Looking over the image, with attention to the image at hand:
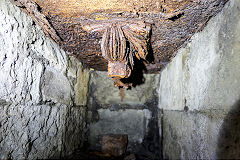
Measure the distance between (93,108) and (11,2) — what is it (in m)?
1.30

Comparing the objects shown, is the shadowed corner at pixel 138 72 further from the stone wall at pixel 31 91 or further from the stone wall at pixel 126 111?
the stone wall at pixel 31 91

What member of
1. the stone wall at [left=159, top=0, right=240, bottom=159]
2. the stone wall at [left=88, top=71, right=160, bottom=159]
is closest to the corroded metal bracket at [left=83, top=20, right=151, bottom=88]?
the stone wall at [left=159, top=0, right=240, bottom=159]

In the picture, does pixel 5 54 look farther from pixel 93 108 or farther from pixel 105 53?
pixel 93 108

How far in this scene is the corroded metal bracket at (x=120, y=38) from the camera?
31.0 inches

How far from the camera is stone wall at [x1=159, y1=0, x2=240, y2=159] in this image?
551mm

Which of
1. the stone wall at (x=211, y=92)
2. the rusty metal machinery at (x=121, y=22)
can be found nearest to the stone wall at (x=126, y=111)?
the stone wall at (x=211, y=92)

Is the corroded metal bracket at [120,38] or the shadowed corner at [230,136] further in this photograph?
the corroded metal bracket at [120,38]

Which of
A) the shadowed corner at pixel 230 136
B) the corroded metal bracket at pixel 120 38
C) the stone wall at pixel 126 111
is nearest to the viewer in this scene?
the shadowed corner at pixel 230 136

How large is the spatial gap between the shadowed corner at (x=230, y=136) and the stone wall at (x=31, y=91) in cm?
89

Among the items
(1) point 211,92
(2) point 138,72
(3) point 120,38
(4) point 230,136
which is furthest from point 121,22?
(2) point 138,72

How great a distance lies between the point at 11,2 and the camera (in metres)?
0.70

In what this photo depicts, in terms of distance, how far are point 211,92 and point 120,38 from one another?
1.62ft

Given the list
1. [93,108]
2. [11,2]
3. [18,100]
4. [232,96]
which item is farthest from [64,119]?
[232,96]

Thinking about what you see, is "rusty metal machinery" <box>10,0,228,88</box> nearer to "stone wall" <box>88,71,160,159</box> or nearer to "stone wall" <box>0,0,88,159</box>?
"stone wall" <box>0,0,88,159</box>
